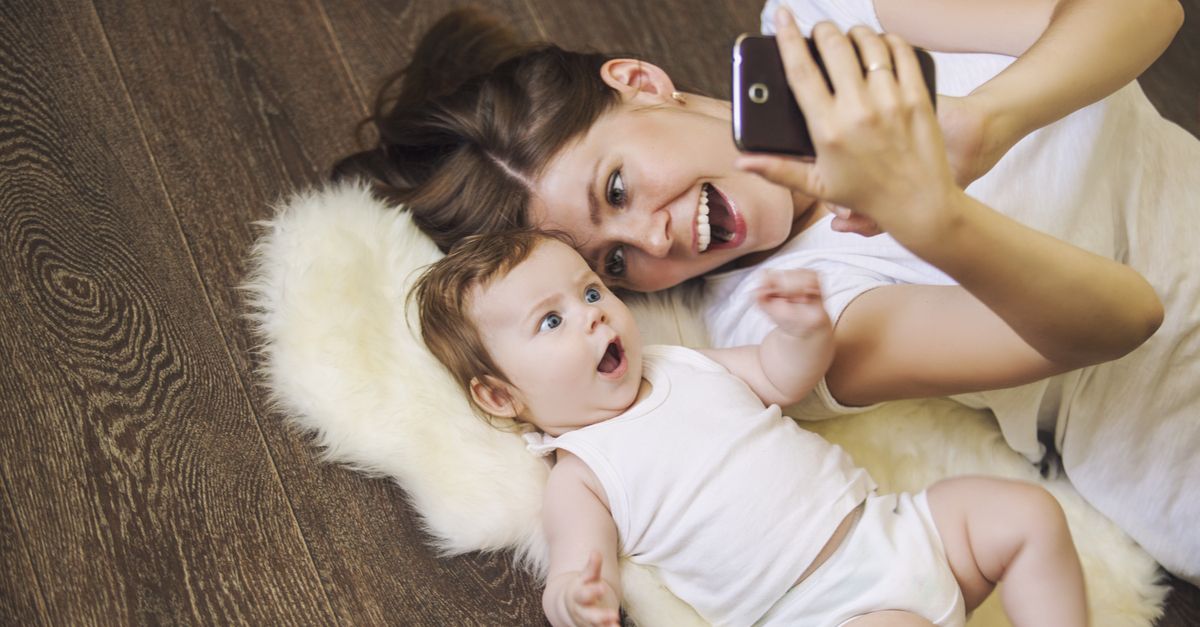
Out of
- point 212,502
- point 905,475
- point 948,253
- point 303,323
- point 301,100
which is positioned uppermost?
point 948,253

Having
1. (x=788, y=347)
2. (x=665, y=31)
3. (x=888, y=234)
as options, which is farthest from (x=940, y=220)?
(x=665, y=31)

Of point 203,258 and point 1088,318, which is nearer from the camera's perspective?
point 1088,318

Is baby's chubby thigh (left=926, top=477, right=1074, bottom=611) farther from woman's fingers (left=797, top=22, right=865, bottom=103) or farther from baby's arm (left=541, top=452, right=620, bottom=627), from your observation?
woman's fingers (left=797, top=22, right=865, bottom=103)

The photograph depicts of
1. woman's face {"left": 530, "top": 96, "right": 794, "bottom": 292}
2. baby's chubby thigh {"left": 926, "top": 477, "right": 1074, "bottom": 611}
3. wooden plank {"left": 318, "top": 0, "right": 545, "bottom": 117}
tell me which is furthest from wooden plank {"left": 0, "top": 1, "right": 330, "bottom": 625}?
baby's chubby thigh {"left": 926, "top": 477, "right": 1074, "bottom": 611}

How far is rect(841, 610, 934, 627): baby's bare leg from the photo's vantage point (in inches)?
37.1

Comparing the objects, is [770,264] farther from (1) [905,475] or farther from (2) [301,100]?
(2) [301,100]

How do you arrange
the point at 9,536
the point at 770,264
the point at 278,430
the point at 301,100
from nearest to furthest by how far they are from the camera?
the point at 9,536, the point at 278,430, the point at 770,264, the point at 301,100

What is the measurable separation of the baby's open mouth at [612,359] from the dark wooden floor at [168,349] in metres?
0.25

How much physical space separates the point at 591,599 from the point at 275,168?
2.62ft

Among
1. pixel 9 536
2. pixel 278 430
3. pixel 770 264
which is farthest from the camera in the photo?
pixel 770 264

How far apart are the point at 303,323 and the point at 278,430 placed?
5.1 inches

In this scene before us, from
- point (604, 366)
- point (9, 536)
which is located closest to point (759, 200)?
point (604, 366)

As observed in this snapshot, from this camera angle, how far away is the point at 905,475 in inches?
48.0

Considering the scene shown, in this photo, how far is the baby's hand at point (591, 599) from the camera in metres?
0.90
